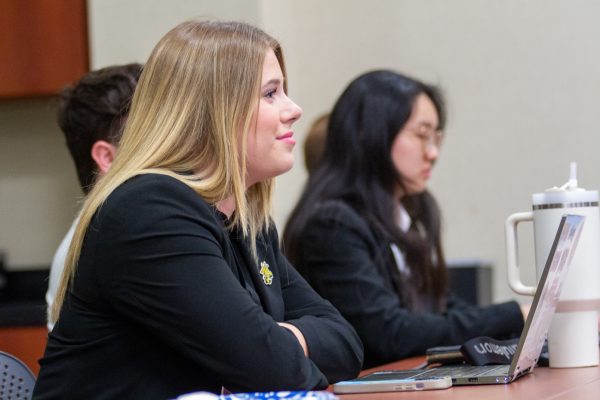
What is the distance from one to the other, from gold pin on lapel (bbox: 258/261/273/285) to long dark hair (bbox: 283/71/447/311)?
815 mm

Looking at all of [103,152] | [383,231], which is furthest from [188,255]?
[383,231]

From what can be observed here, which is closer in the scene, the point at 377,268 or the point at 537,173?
the point at 377,268

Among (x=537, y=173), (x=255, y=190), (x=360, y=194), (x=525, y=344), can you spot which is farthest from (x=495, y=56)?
(x=525, y=344)

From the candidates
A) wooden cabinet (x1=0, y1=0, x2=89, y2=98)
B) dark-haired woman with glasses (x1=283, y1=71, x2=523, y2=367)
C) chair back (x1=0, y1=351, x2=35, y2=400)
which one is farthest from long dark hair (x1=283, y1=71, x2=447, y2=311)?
wooden cabinet (x1=0, y1=0, x2=89, y2=98)

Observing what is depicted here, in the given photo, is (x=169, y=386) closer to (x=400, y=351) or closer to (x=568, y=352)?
(x=568, y=352)

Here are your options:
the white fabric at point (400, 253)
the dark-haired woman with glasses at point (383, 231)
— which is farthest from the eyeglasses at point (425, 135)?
the white fabric at point (400, 253)

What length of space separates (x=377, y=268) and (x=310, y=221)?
0.20 meters

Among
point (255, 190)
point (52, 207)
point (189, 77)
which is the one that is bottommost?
point (52, 207)

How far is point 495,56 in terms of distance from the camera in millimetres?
4219

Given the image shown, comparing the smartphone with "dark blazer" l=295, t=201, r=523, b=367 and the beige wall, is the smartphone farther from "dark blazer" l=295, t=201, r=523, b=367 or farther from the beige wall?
the beige wall

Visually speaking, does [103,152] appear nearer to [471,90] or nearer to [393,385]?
[393,385]

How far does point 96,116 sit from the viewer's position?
7.73 feet

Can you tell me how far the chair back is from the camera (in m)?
1.68

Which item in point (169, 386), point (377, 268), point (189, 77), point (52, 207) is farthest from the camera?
point (52, 207)
